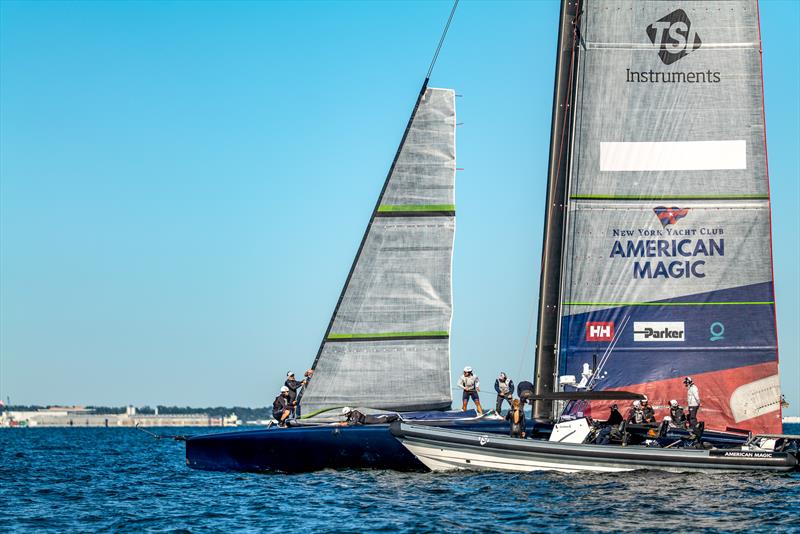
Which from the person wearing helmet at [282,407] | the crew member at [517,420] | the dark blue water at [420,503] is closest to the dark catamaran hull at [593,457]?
the dark blue water at [420,503]

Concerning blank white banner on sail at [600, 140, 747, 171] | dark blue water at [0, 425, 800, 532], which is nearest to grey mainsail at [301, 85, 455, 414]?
dark blue water at [0, 425, 800, 532]

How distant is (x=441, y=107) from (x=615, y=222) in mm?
5349

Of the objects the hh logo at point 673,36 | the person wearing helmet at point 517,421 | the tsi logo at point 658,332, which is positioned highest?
the hh logo at point 673,36

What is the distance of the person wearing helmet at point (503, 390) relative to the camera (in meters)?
26.4

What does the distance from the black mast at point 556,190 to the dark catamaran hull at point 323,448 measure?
2.04 metres

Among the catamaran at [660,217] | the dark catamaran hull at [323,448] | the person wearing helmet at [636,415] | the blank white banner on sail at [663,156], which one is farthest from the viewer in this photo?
the blank white banner on sail at [663,156]

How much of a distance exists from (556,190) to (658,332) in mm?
4052

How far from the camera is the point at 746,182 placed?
84.8 feet

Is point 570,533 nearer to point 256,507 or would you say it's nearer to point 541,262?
point 256,507

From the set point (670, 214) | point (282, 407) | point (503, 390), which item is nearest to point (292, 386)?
point (282, 407)

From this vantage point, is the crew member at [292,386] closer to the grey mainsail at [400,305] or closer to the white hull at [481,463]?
the grey mainsail at [400,305]

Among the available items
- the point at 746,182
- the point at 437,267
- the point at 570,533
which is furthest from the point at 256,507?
the point at 746,182

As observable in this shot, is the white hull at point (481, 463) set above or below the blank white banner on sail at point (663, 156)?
below

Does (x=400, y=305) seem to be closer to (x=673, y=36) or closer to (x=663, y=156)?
(x=663, y=156)
